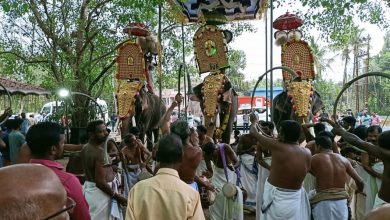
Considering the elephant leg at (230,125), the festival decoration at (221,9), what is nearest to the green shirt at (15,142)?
the elephant leg at (230,125)

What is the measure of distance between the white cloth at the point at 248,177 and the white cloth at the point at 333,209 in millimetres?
2342

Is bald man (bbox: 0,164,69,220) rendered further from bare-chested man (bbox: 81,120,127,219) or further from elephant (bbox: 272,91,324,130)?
elephant (bbox: 272,91,324,130)

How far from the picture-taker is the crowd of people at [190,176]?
1.62 m

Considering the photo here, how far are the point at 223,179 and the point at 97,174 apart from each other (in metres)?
1.97

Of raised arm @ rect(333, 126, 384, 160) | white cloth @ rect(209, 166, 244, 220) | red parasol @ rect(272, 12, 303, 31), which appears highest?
red parasol @ rect(272, 12, 303, 31)

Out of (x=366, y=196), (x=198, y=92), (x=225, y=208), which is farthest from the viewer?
(x=198, y=92)

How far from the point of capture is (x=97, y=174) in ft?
14.7

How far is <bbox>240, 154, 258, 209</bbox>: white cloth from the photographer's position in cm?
684

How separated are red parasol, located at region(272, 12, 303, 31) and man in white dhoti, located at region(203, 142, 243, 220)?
11.9ft

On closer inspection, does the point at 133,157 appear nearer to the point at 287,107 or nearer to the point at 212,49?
the point at 287,107

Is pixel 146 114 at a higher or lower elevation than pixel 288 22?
lower

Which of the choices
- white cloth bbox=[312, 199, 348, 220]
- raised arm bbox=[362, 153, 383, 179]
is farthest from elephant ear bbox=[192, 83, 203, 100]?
white cloth bbox=[312, 199, 348, 220]

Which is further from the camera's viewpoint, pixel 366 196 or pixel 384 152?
pixel 366 196

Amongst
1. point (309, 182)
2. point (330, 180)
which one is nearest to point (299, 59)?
point (309, 182)
